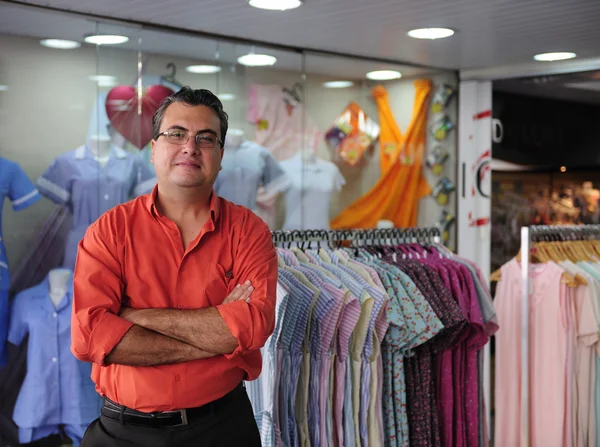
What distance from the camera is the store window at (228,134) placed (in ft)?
12.6

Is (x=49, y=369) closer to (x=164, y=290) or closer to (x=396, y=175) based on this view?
(x=164, y=290)

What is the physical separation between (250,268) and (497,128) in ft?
12.4

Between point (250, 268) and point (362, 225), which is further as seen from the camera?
point (362, 225)

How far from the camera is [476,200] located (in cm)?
554

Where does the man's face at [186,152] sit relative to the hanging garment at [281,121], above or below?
below

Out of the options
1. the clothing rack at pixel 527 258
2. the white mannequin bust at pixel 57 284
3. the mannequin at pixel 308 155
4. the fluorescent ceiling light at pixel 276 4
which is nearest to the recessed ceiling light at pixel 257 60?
the mannequin at pixel 308 155

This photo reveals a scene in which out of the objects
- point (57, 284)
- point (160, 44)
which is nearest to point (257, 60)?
point (160, 44)

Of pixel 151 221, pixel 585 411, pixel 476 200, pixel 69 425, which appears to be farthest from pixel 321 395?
pixel 476 200

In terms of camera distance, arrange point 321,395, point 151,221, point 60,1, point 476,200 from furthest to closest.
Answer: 1. point 476,200
2. point 60,1
3. point 321,395
4. point 151,221

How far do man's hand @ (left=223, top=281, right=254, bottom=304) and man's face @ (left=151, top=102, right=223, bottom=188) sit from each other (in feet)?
1.07

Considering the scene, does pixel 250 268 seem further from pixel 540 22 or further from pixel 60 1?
pixel 540 22

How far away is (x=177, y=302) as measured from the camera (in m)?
2.22

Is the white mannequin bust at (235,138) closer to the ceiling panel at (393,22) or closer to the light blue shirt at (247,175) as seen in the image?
the light blue shirt at (247,175)

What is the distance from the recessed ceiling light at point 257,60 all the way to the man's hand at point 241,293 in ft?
8.21
